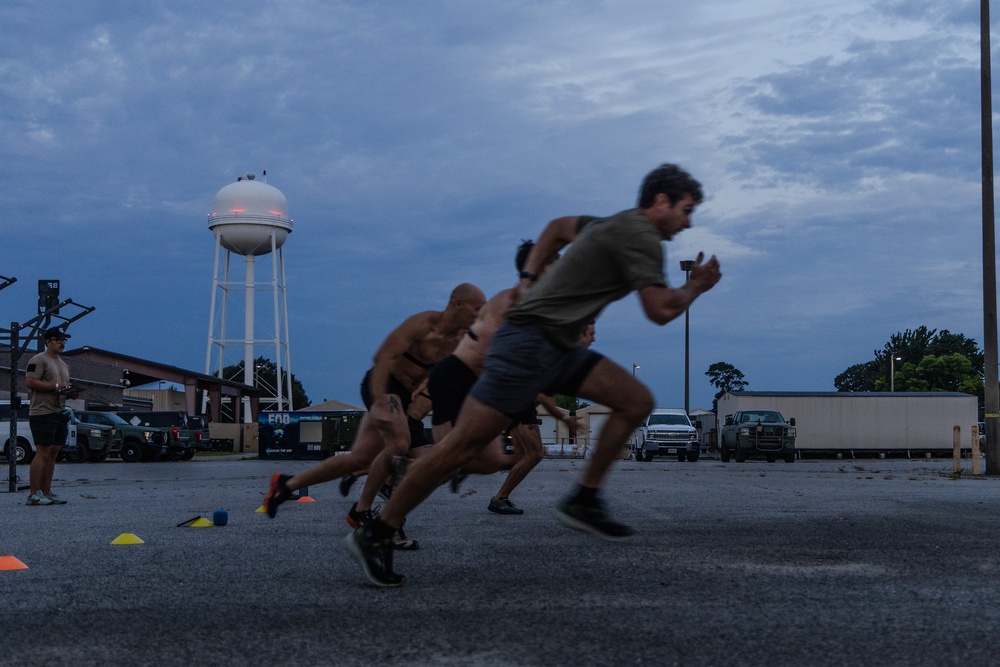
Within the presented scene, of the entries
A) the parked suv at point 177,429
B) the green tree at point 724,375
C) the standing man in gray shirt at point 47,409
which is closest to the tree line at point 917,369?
the green tree at point 724,375

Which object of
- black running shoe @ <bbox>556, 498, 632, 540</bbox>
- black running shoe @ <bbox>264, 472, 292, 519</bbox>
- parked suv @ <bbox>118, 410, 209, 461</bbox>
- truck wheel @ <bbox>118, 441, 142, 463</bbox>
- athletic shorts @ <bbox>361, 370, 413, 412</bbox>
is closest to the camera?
black running shoe @ <bbox>556, 498, 632, 540</bbox>

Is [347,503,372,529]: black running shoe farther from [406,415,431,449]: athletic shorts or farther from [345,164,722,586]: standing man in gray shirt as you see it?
[345,164,722,586]: standing man in gray shirt

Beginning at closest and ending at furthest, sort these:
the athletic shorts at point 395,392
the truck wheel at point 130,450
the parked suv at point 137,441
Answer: the athletic shorts at point 395,392
the parked suv at point 137,441
the truck wheel at point 130,450

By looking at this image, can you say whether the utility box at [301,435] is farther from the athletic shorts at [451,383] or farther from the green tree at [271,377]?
the green tree at [271,377]

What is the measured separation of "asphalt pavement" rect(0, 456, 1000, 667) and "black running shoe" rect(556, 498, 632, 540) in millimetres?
221

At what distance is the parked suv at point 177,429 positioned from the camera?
114ft

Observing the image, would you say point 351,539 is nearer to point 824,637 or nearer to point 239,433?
point 824,637

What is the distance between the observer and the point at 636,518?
8.68m

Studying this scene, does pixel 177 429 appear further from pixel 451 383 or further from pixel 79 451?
pixel 451 383

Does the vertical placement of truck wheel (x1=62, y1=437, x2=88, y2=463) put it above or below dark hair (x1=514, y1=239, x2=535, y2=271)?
below

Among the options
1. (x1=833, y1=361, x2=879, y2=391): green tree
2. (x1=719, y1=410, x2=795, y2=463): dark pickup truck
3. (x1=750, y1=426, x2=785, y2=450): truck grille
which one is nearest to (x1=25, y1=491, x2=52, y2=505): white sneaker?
(x1=719, y1=410, x2=795, y2=463): dark pickup truck

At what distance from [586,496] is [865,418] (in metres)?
37.0

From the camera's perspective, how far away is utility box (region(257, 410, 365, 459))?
127 feet

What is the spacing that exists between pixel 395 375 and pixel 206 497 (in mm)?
6230
